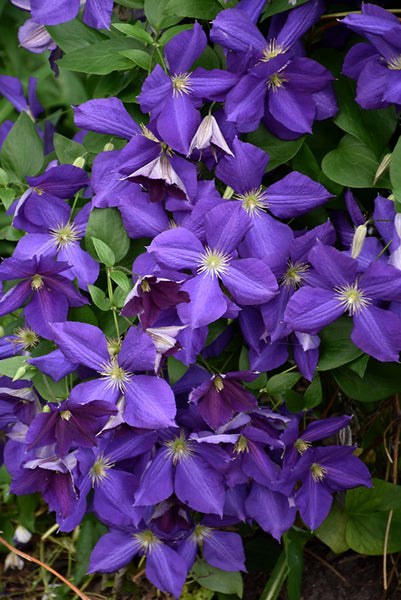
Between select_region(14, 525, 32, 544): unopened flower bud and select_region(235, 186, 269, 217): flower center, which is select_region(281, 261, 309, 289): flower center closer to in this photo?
select_region(235, 186, 269, 217): flower center

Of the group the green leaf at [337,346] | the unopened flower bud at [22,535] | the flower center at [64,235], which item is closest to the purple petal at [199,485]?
the green leaf at [337,346]

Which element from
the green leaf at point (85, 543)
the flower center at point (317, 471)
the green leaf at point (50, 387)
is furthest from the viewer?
the green leaf at point (85, 543)

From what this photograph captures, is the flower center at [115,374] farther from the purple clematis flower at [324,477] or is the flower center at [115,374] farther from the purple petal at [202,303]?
the purple clematis flower at [324,477]

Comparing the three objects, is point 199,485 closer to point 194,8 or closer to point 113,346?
point 113,346

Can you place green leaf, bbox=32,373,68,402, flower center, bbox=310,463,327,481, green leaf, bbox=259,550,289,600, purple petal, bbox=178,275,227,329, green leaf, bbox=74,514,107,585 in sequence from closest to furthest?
1. purple petal, bbox=178,275,227,329
2. green leaf, bbox=32,373,68,402
3. flower center, bbox=310,463,327,481
4. green leaf, bbox=259,550,289,600
5. green leaf, bbox=74,514,107,585

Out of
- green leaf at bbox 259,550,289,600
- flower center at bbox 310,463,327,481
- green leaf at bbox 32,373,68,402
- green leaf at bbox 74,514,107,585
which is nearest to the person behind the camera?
green leaf at bbox 32,373,68,402

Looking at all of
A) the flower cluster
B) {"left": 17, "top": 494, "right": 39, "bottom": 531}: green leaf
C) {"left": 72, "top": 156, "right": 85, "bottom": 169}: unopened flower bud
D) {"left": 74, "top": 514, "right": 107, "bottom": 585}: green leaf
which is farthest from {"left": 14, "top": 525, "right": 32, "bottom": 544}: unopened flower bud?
{"left": 72, "top": 156, "right": 85, "bottom": 169}: unopened flower bud

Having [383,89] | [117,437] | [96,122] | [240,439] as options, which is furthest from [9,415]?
[383,89]

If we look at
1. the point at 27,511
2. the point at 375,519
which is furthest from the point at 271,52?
the point at 27,511
